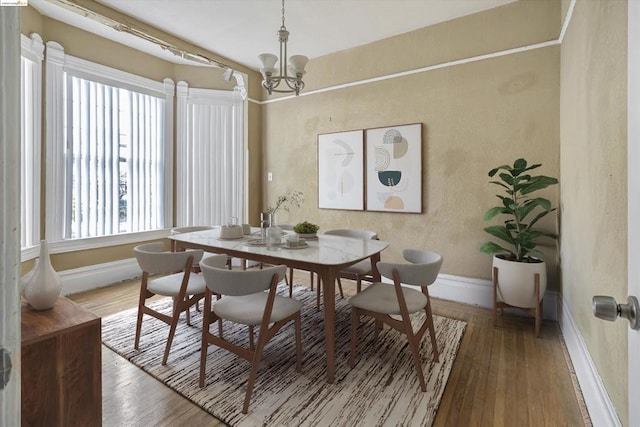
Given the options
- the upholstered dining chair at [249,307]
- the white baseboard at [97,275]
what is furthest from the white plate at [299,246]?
the white baseboard at [97,275]

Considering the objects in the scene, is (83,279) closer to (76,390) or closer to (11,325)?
(76,390)

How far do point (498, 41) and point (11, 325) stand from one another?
3961 mm

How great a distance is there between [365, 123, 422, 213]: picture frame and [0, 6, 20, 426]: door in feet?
11.3

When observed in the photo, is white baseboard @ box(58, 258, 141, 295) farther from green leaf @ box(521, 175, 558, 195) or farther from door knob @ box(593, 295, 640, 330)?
green leaf @ box(521, 175, 558, 195)

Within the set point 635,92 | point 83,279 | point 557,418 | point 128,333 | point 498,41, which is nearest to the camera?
point 635,92

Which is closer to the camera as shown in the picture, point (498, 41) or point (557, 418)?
point (557, 418)

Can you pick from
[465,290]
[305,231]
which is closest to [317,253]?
[305,231]

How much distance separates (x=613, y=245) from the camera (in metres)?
1.51

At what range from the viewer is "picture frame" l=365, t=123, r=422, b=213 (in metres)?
3.61

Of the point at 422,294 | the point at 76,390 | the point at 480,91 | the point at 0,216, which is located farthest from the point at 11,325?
the point at 480,91

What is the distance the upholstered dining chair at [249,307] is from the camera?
1705 millimetres

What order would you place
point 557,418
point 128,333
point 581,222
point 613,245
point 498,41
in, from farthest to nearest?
point 498,41 < point 128,333 < point 581,222 < point 557,418 < point 613,245

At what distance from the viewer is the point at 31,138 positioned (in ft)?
10.4

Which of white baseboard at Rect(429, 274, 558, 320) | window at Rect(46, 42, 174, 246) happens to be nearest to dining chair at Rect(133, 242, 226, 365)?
window at Rect(46, 42, 174, 246)
